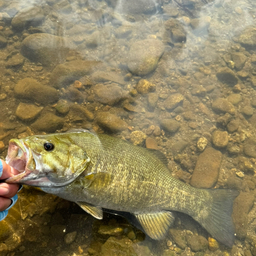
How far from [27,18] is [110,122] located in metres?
3.95

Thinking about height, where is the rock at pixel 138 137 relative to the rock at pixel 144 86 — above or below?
below

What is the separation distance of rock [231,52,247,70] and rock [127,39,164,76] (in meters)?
2.09

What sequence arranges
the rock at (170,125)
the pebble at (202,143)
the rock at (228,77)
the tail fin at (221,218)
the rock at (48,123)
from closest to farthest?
1. the tail fin at (221,218)
2. the rock at (48,123)
3. the pebble at (202,143)
4. the rock at (170,125)
5. the rock at (228,77)

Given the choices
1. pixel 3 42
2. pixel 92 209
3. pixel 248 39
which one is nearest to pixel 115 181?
pixel 92 209

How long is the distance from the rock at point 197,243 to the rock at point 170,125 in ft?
6.76

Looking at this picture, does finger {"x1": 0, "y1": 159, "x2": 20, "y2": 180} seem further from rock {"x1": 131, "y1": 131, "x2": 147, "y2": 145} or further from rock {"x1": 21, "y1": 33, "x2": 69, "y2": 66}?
rock {"x1": 21, "y1": 33, "x2": 69, "y2": 66}

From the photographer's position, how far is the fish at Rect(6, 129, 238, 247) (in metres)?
2.15

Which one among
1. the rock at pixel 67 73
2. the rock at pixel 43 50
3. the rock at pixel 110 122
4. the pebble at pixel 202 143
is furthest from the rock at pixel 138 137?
the rock at pixel 43 50

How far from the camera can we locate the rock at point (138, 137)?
3979 mm

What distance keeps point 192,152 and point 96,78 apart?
8.87 feet

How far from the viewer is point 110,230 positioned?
303 centimetres

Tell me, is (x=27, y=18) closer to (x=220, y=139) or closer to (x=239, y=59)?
(x=220, y=139)

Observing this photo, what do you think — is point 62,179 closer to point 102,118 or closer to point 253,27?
point 102,118

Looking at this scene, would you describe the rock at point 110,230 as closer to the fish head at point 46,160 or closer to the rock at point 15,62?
the fish head at point 46,160
